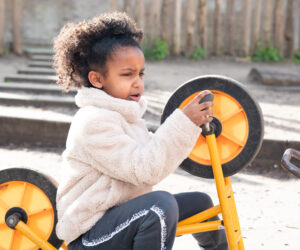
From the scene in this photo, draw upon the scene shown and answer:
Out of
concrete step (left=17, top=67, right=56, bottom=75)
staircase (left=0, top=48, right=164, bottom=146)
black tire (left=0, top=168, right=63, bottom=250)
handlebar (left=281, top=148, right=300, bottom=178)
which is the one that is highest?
handlebar (left=281, top=148, right=300, bottom=178)

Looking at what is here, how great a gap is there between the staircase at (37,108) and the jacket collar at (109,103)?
1.94 m

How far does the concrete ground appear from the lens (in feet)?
7.18

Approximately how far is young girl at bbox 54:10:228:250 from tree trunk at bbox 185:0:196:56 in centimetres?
580

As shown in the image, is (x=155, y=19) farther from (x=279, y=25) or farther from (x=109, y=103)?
(x=109, y=103)

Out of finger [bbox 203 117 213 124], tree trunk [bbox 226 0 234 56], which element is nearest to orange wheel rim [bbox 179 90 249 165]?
finger [bbox 203 117 213 124]

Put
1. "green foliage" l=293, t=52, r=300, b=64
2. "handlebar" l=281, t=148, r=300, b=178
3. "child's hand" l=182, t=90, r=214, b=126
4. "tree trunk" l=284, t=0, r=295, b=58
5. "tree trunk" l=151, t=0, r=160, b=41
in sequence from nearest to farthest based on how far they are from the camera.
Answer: "handlebar" l=281, t=148, r=300, b=178 < "child's hand" l=182, t=90, r=214, b=126 < "tree trunk" l=151, t=0, r=160, b=41 < "tree trunk" l=284, t=0, r=295, b=58 < "green foliage" l=293, t=52, r=300, b=64

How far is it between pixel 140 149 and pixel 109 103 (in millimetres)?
199

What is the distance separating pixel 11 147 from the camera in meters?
3.74

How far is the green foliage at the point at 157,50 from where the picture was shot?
7242mm

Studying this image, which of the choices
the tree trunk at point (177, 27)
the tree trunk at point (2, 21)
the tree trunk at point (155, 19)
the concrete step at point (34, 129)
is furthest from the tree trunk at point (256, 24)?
the concrete step at point (34, 129)

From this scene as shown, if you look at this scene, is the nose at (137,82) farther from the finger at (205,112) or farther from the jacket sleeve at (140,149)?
the finger at (205,112)

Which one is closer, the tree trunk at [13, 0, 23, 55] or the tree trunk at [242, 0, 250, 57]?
the tree trunk at [13, 0, 23, 55]

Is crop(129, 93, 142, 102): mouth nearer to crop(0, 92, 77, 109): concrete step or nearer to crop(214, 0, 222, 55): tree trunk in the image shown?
crop(0, 92, 77, 109): concrete step

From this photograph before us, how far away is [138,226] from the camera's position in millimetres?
1457
